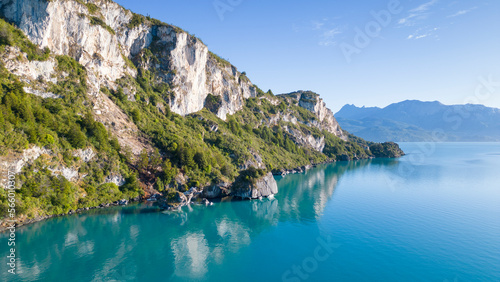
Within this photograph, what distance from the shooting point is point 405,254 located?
35188mm

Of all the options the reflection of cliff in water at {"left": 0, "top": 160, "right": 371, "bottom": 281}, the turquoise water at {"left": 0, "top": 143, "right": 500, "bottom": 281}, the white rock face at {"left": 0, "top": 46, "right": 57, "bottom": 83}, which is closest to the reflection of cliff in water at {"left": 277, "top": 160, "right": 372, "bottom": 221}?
the reflection of cliff in water at {"left": 0, "top": 160, "right": 371, "bottom": 281}

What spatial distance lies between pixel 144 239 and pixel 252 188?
105ft

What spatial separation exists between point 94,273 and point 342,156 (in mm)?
166497

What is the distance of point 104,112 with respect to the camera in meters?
65.5

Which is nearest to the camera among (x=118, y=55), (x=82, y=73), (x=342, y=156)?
(x=82, y=73)

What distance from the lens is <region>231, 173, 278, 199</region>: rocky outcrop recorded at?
219 ft

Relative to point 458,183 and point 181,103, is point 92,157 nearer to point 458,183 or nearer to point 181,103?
point 181,103

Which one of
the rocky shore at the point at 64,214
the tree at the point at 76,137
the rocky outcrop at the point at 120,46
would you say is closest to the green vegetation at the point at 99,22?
the rocky outcrop at the point at 120,46

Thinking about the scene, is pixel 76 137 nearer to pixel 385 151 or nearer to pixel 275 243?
pixel 275 243

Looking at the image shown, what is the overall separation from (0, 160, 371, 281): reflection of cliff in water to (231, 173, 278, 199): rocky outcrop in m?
3.89

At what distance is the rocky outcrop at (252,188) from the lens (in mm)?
66688

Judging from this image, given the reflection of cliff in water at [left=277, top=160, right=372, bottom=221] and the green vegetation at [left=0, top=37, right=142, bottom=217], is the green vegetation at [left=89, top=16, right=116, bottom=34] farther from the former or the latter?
the reflection of cliff in water at [left=277, top=160, right=372, bottom=221]

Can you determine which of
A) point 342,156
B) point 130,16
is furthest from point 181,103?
point 342,156

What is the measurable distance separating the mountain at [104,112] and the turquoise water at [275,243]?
7827mm
